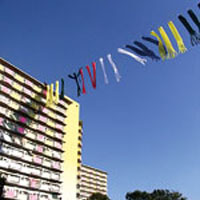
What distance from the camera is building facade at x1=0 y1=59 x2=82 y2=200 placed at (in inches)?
1319

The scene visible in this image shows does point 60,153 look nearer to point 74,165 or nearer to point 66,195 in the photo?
point 74,165

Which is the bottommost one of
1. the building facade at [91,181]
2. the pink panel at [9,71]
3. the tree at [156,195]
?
the tree at [156,195]

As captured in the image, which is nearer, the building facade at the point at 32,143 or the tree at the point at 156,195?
the building facade at the point at 32,143

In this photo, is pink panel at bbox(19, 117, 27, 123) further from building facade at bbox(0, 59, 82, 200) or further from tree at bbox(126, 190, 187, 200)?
tree at bbox(126, 190, 187, 200)

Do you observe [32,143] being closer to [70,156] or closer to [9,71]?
[70,156]

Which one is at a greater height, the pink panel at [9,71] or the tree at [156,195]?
the pink panel at [9,71]

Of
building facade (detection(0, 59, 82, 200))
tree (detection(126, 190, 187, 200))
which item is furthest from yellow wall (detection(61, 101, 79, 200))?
tree (detection(126, 190, 187, 200))

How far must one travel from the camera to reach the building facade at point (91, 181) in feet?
266

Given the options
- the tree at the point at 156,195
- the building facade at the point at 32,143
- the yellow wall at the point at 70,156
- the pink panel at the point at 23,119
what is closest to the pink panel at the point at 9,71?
the building facade at the point at 32,143

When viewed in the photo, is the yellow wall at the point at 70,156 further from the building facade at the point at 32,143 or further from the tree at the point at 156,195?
the tree at the point at 156,195

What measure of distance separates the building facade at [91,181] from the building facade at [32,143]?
40901 mm

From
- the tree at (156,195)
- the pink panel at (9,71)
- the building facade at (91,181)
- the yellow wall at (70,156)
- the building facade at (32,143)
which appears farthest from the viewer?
the building facade at (91,181)

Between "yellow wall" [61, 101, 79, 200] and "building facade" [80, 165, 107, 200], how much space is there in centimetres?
3954

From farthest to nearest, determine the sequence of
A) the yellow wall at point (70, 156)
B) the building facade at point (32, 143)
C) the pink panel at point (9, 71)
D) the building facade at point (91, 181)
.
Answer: the building facade at point (91, 181) < the yellow wall at point (70, 156) < the pink panel at point (9, 71) < the building facade at point (32, 143)
